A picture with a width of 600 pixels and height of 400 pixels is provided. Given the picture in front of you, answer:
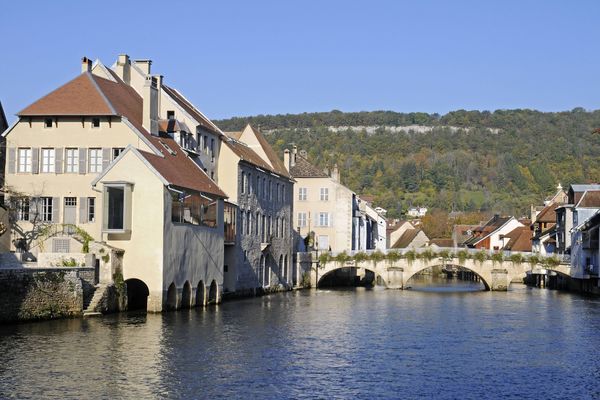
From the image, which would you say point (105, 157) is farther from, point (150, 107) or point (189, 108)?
point (189, 108)

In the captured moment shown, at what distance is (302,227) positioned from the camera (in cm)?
8850

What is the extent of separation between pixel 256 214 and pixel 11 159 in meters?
19.8

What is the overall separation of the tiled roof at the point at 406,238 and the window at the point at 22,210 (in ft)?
310

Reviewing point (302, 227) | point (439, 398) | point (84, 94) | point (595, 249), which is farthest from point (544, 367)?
point (302, 227)

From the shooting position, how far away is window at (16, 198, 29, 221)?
50406 mm

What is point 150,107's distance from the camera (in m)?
51.9

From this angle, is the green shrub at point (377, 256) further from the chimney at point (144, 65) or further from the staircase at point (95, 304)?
the staircase at point (95, 304)

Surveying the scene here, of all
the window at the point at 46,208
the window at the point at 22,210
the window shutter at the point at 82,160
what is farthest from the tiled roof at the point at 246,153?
the window at the point at 22,210

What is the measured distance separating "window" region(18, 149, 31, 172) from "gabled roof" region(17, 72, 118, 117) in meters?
2.12

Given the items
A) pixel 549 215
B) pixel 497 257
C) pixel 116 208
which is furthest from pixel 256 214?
pixel 549 215

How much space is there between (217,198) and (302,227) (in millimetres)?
35177

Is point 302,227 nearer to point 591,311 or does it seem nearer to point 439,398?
point 591,311

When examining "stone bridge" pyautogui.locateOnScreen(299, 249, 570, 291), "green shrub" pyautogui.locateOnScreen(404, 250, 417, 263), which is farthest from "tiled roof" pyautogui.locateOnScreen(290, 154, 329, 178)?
"green shrub" pyautogui.locateOnScreen(404, 250, 417, 263)

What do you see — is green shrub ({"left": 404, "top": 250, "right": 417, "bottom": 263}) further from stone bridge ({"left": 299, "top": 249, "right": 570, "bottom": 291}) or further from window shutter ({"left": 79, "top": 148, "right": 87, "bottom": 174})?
window shutter ({"left": 79, "top": 148, "right": 87, "bottom": 174})
